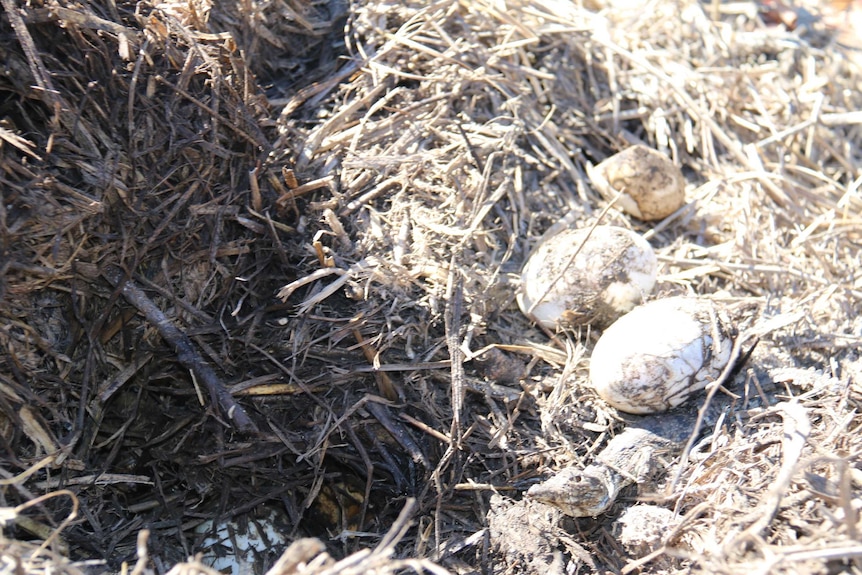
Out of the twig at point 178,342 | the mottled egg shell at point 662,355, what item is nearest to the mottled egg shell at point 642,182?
the mottled egg shell at point 662,355

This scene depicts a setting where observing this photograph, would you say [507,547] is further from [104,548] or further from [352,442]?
[104,548]

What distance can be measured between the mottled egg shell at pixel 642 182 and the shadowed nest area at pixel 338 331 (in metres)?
0.08

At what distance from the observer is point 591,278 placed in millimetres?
2295

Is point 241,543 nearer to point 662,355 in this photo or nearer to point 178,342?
point 178,342

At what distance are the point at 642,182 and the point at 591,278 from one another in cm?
62

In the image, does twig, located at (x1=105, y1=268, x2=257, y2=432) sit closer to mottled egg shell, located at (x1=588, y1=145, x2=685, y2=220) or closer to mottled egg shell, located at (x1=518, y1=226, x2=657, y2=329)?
mottled egg shell, located at (x1=518, y1=226, x2=657, y2=329)

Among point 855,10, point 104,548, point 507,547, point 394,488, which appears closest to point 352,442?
point 394,488

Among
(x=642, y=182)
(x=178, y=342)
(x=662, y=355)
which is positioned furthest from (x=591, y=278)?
(x=178, y=342)

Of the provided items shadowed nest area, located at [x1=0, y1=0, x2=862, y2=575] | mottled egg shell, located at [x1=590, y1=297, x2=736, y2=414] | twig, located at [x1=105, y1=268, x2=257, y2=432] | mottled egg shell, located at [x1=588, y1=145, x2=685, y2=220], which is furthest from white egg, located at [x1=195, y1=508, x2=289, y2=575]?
mottled egg shell, located at [x1=588, y1=145, x2=685, y2=220]

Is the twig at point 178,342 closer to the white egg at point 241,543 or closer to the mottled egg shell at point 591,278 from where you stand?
the white egg at point 241,543

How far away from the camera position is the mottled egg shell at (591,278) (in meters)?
2.30

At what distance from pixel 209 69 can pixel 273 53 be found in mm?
584

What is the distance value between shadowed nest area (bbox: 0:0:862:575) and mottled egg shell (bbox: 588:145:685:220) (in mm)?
76

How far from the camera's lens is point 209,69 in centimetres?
234
